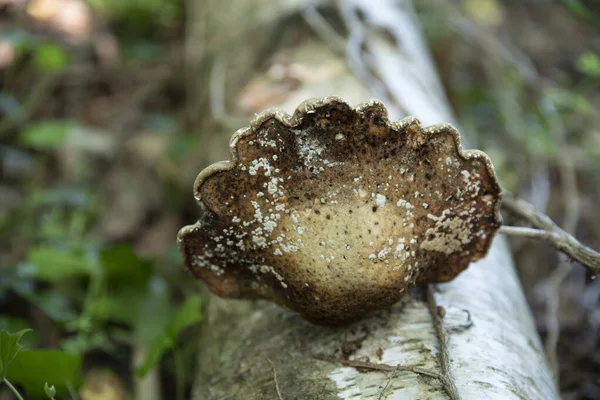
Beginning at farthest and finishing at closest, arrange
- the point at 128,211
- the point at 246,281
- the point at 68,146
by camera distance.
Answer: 1. the point at 68,146
2. the point at 128,211
3. the point at 246,281

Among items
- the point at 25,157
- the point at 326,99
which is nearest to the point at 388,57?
the point at 326,99

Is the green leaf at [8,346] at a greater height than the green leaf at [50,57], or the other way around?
the green leaf at [50,57]

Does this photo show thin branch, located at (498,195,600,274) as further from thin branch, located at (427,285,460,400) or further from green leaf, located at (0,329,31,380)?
green leaf, located at (0,329,31,380)

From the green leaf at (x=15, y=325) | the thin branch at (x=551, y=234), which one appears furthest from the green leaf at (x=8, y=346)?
the thin branch at (x=551, y=234)

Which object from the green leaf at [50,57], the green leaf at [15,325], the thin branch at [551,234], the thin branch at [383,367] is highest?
the green leaf at [50,57]

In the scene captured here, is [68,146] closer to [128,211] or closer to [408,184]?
[128,211]

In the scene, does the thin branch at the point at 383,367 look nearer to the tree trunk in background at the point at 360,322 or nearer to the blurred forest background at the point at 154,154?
the tree trunk in background at the point at 360,322

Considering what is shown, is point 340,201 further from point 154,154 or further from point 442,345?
point 154,154
